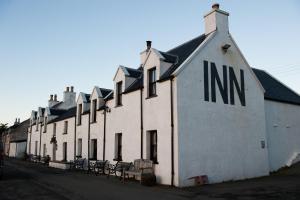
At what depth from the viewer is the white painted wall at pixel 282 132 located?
2075cm

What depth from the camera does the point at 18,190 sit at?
1309cm

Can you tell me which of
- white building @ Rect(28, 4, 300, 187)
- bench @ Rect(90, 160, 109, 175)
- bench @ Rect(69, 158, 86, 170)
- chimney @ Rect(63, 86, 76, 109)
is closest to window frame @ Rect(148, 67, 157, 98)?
white building @ Rect(28, 4, 300, 187)

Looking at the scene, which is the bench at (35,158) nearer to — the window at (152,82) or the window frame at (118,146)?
the window frame at (118,146)

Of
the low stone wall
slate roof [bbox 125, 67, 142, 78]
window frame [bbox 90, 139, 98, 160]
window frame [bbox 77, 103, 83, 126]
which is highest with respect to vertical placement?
slate roof [bbox 125, 67, 142, 78]

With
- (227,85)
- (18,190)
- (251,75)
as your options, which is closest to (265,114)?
(251,75)

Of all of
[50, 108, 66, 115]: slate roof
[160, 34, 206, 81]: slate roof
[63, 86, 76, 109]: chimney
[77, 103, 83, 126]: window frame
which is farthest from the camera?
[63, 86, 76, 109]: chimney

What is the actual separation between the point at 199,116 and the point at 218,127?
158cm

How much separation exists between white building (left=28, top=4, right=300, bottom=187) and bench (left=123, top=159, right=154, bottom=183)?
0.41 meters

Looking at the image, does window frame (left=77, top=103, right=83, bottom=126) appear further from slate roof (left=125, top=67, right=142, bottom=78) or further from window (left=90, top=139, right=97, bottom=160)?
slate roof (left=125, top=67, right=142, bottom=78)

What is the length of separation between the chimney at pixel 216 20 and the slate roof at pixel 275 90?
634 centimetres

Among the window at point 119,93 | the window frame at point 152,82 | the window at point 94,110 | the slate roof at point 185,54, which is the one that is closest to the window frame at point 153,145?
the window frame at point 152,82

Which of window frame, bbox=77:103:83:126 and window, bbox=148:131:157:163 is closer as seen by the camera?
window, bbox=148:131:157:163

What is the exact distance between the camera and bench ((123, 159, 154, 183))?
50.5 ft

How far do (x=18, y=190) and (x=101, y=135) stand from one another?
9404 millimetres
